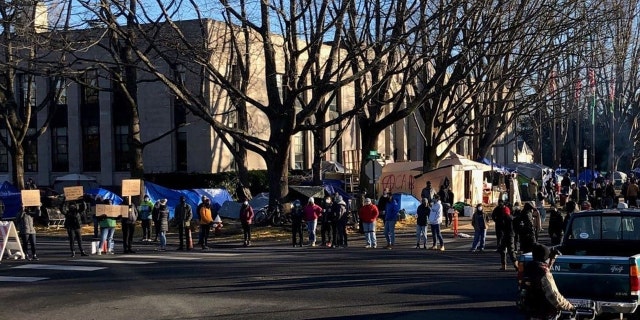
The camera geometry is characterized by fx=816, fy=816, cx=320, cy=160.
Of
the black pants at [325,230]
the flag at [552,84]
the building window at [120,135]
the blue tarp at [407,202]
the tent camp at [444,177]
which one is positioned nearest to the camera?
the black pants at [325,230]

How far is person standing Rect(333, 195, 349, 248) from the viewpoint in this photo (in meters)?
24.7

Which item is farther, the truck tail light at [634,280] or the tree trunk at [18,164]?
the tree trunk at [18,164]

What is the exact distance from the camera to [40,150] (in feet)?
166

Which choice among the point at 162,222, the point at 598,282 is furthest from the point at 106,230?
the point at 598,282

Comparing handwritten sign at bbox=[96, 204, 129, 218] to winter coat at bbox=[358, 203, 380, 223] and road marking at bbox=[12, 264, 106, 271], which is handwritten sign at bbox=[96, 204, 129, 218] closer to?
road marking at bbox=[12, 264, 106, 271]

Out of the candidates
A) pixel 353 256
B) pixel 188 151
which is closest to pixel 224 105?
pixel 188 151

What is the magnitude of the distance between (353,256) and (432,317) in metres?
9.30

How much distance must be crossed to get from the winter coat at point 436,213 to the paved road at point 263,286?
0.96 metres

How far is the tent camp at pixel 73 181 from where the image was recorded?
1811 inches

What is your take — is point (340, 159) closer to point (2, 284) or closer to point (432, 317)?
point (2, 284)

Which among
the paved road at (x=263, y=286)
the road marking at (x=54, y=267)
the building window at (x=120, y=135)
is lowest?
the paved road at (x=263, y=286)

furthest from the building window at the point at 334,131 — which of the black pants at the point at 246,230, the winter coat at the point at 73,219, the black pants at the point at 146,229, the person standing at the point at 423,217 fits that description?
the winter coat at the point at 73,219

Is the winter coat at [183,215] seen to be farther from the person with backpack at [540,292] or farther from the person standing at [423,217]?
the person with backpack at [540,292]

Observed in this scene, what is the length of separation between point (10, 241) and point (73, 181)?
25299mm
